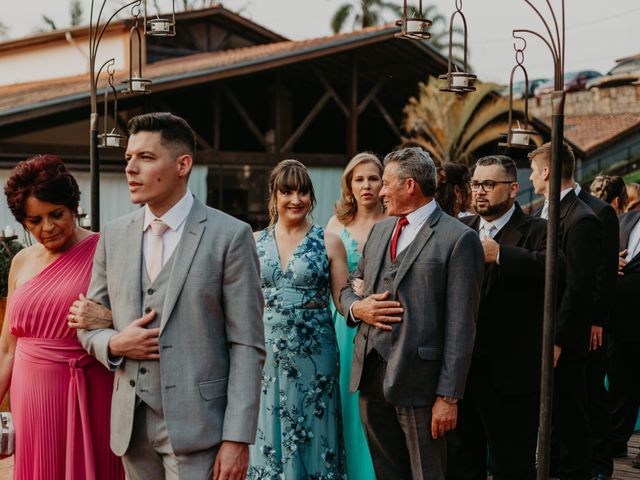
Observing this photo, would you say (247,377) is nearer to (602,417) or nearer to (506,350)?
(506,350)

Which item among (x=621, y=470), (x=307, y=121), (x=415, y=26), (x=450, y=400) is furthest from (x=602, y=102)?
(x=450, y=400)

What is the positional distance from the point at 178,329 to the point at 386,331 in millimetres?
1404

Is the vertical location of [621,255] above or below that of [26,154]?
below

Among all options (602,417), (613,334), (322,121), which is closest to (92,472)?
(602,417)

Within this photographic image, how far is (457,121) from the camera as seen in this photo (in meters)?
23.3

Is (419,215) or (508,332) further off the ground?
(419,215)

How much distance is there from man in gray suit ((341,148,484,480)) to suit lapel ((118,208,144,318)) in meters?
1.40

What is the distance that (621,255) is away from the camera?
6.99 meters

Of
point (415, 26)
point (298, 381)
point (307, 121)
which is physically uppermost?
point (307, 121)

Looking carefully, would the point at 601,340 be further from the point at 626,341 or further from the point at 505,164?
the point at 505,164

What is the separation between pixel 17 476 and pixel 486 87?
66.3 feet

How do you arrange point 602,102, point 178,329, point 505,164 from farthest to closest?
1. point 602,102
2. point 505,164
3. point 178,329

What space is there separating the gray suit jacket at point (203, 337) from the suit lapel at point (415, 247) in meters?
1.17

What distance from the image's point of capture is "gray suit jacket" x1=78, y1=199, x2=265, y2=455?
124 inches
